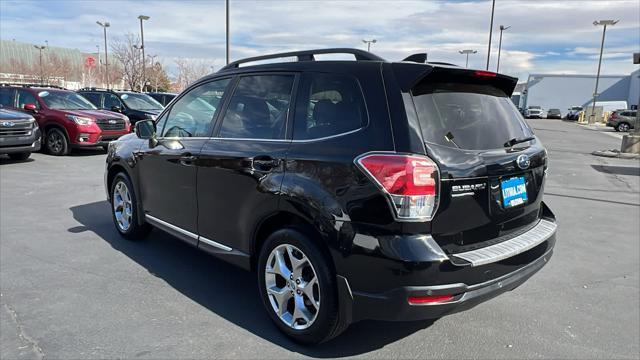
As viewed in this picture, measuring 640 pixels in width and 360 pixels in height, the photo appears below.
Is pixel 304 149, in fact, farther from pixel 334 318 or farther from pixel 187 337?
pixel 187 337

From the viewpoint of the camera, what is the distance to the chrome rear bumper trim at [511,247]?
2716mm

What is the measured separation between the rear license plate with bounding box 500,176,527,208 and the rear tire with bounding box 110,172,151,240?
12.0 feet

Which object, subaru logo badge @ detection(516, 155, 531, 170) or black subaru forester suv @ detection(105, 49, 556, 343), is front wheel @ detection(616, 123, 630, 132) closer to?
black subaru forester suv @ detection(105, 49, 556, 343)

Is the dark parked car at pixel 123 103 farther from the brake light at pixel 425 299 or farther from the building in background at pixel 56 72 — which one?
the building in background at pixel 56 72

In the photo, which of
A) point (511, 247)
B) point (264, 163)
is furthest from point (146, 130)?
point (511, 247)

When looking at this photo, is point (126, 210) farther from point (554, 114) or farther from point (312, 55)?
point (554, 114)

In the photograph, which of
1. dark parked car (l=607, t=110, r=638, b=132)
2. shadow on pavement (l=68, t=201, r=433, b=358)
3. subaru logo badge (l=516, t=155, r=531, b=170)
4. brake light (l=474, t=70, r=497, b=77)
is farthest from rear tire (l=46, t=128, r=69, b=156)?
dark parked car (l=607, t=110, r=638, b=132)

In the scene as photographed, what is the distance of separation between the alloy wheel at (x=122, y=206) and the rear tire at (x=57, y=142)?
7.81 metres

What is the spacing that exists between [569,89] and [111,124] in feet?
239

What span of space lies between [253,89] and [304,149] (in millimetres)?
938

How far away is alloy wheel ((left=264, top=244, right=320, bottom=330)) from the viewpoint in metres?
3.02

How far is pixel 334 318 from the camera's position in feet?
9.45

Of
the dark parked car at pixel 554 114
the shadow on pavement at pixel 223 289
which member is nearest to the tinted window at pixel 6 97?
the shadow on pavement at pixel 223 289

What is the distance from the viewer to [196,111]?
425cm
